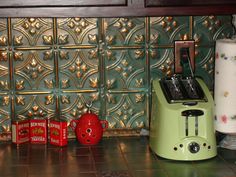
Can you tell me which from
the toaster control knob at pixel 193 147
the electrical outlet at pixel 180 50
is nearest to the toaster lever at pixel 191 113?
the toaster control knob at pixel 193 147

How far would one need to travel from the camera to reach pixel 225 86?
2586 mm

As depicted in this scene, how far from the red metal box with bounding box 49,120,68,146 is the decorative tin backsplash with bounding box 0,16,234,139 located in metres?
0.11

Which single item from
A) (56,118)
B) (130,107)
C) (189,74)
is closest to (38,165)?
(56,118)

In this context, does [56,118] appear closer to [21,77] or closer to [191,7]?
[21,77]

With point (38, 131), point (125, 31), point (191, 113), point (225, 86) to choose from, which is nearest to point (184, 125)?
point (191, 113)

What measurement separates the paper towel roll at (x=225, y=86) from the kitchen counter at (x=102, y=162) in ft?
0.42

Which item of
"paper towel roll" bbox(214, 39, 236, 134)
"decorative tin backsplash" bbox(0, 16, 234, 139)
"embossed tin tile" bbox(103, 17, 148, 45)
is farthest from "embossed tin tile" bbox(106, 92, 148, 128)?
"paper towel roll" bbox(214, 39, 236, 134)

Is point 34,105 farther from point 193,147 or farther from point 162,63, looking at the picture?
point 193,147

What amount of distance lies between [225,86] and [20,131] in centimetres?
94

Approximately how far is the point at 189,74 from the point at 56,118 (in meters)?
0.65

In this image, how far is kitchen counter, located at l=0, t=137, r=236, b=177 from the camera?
2355mm

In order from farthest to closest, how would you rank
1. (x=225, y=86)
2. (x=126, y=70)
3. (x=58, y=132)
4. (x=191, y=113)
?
1. (x=126, y=70)
2. (x=58, y=132)
3. (x=225, y=86)
4. (x=191, y=113)

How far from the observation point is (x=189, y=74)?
8.81 ft

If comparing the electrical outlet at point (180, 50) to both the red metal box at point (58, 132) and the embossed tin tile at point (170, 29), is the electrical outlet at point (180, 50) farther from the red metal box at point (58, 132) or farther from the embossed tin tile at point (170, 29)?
the red metal box at point (58, 132)
